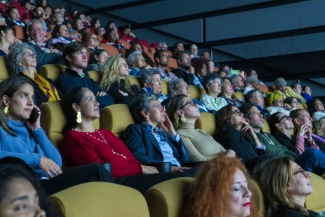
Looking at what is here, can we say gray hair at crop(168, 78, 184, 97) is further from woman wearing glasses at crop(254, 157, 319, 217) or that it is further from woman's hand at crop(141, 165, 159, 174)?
woman wearing glasses at crop(254, 157, 319, 217)

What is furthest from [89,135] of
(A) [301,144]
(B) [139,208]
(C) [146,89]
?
(A) [301,144]

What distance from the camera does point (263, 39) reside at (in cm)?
830

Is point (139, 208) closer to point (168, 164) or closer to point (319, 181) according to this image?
point (168, 164)

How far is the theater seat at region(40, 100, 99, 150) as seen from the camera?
2.69m

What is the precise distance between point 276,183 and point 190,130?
1.16 m

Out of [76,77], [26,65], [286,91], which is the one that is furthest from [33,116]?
[286,91]

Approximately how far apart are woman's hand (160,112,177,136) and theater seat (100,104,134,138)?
0.24m

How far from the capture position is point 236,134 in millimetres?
3674

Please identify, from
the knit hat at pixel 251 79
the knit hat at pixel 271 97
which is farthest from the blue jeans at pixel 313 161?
the knit hat at pixel 251 79

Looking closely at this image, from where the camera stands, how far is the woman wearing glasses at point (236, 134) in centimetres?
361

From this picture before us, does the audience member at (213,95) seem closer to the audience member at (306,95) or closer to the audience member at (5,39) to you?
the audience member at (5,39)

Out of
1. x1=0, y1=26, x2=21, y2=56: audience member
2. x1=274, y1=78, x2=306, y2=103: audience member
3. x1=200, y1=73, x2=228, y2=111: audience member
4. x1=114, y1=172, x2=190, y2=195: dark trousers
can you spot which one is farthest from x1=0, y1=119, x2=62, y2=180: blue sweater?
x1=274, y1=78, x2=306, y2=103: audience member

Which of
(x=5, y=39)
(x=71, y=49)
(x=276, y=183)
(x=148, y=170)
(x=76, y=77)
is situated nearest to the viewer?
(x=276, y=183)

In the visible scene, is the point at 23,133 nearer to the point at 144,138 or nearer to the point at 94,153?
the point at 94,153
